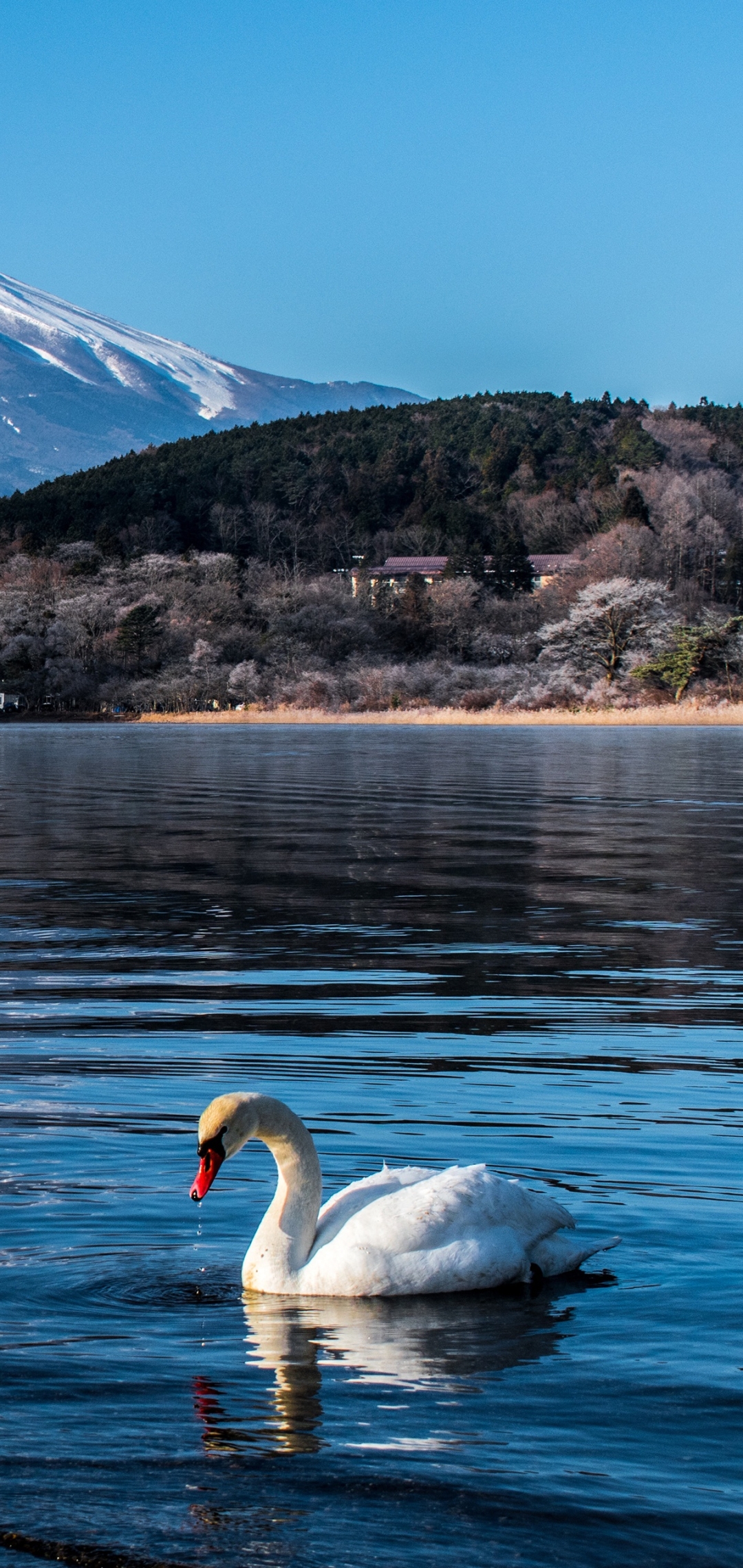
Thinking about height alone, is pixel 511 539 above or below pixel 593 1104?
above

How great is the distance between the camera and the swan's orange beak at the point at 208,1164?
5684 millimetres

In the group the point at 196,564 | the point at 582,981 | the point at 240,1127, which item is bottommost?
the point at 582,981

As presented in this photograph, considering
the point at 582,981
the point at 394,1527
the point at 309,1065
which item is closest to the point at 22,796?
the point at 582,981

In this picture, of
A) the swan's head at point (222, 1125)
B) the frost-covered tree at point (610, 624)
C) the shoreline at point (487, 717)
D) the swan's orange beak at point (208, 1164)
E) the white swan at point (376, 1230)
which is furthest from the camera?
the frost-covered tree at point (610, 624)

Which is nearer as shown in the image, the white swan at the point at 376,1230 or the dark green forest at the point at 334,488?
the white swan at the point at 376,1230

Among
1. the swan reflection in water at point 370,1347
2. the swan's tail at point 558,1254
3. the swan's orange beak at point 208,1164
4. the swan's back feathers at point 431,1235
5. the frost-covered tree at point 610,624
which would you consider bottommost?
the swan reflection in water at point 370,1347

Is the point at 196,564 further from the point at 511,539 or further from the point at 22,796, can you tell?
the point at 22,796

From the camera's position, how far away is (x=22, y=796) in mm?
36000

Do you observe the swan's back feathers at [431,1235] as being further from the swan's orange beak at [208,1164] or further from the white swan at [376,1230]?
Result: the swan's orange beak at [208,1164]

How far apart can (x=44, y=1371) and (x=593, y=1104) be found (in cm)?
428

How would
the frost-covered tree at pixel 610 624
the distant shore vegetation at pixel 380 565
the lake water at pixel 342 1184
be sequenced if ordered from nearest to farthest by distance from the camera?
the lake water at pixel 342 1184 < the frost-covered tree at pixel 610 624 < the distant shore vegetation at pixel 380 565

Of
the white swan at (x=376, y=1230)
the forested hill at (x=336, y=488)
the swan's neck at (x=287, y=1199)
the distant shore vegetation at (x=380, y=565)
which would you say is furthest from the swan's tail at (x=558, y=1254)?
the forested hill at (x=336, y=488)

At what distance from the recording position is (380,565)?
153 meters

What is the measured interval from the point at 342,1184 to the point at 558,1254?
1.37 meters
